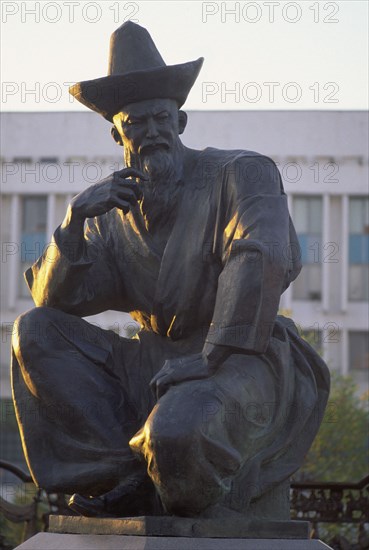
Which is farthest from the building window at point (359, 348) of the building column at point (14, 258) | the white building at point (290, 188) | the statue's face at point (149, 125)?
the statue's face at point (149, 125)

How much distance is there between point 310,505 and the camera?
8.92 meters

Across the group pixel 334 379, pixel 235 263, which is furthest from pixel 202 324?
pixel 334 379

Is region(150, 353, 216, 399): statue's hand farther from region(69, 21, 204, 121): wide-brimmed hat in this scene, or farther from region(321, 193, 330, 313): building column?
region(321, 193, 330, 313): building column

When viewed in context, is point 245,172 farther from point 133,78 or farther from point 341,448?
point 341,448

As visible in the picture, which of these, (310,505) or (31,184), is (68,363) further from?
(31,184)

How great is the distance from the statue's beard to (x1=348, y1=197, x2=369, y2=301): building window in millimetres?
34923

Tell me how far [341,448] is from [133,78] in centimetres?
1926

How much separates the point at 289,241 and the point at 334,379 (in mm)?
22621

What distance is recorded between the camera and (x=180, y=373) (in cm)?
566

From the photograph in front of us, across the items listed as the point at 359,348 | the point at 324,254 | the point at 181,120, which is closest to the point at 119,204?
the point at 181,120

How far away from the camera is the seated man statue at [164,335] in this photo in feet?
18.4

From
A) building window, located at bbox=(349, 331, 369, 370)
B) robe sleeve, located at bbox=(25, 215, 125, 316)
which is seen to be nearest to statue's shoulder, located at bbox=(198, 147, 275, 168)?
robe sleeve, located at bbox=(25, 215, 125, 316)

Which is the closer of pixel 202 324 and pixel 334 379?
pixel 202 324

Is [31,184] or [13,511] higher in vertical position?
[31,184]
